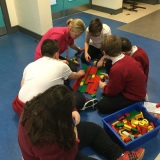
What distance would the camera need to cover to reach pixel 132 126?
1700mm

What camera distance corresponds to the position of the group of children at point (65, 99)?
92cm

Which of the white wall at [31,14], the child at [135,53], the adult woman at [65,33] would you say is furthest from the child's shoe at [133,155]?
the white wall at [31,14]

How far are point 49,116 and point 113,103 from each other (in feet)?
3.50

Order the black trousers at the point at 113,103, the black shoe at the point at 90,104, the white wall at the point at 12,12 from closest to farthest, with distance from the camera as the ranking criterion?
the black trousers at the point at 113,103
the black shoe at the point at 90,104
the white wall at the point at 12,12

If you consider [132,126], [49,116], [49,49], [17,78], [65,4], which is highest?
[49,116]

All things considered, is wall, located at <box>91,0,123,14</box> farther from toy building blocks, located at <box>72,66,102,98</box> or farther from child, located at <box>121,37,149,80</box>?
child, located at <box>121,37,149,80</box>

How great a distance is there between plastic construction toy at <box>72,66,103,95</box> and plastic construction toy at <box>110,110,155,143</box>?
19.7 inches

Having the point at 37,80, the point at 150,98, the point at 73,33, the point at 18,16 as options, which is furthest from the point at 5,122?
the point at 18,16

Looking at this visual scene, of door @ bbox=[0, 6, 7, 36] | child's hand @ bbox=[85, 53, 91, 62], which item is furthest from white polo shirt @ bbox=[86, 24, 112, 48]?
door @ bbox=[0, 6, 7, 36]

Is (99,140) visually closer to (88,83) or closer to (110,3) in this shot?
(88,83)

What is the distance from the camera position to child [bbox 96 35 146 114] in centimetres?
169

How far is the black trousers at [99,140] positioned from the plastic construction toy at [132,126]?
0.14m

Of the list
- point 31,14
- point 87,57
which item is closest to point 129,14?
point 31,14

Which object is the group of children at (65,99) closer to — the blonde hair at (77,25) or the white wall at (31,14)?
the blonde hair at (77,25)
